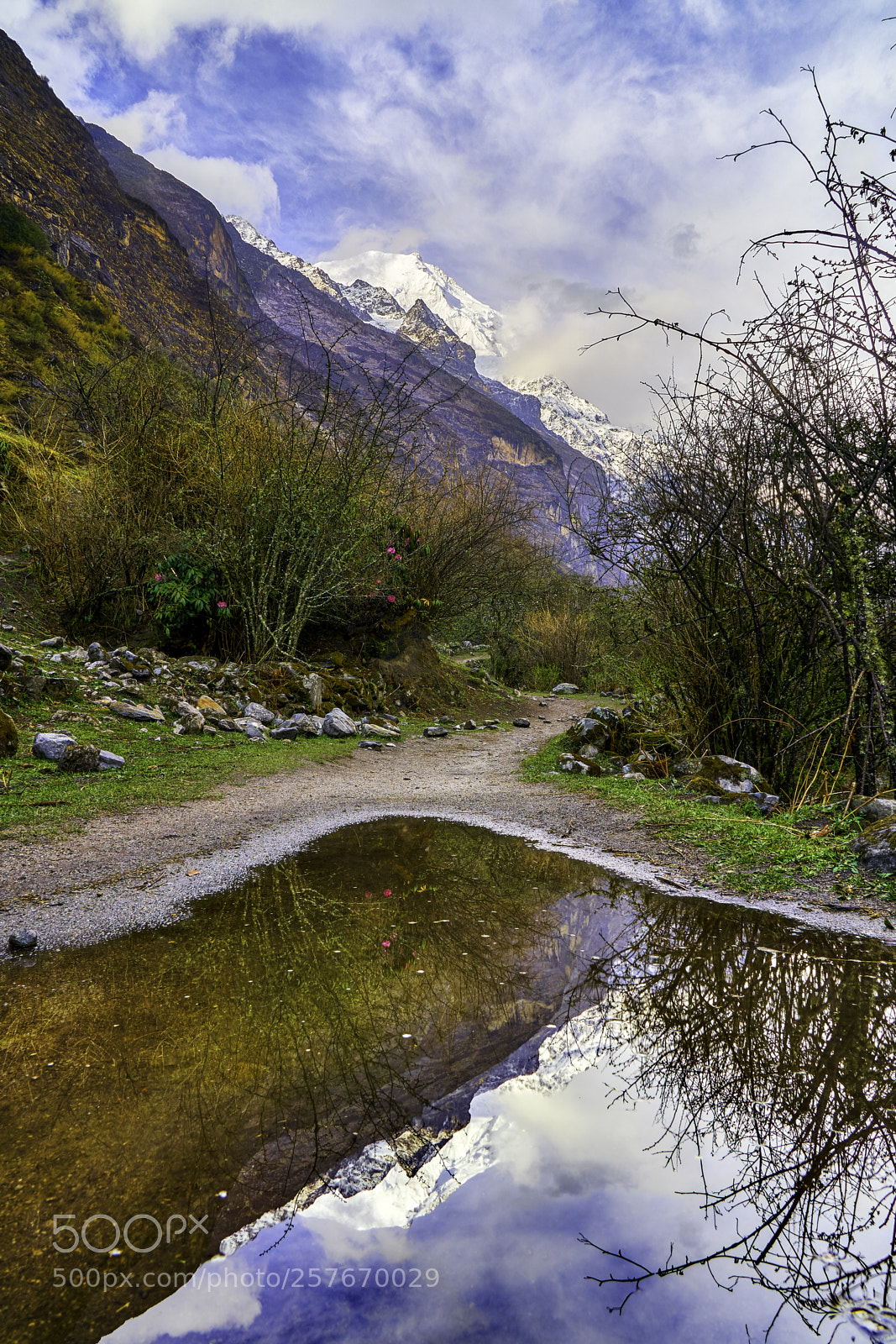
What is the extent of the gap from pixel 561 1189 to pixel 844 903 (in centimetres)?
221

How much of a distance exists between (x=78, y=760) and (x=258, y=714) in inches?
114

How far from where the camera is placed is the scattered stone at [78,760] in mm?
4906

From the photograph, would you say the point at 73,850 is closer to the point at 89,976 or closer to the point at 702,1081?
the point at 89,976

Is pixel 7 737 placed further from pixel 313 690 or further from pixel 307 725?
pixel 313 690

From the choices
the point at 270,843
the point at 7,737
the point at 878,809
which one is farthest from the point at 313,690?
the point at 878,809

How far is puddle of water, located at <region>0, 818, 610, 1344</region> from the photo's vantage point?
3.93 feet

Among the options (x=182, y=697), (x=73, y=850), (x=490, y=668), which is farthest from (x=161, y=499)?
(x=490, y=668)

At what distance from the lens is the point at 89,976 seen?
215 centimetres

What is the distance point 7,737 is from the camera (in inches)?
A: 193

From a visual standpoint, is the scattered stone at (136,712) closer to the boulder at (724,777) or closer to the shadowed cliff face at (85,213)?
the boulder at (724,777)

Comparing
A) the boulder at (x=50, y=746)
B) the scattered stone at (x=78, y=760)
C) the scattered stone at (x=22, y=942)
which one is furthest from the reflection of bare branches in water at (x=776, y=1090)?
the boulder at (x=50, y=746)

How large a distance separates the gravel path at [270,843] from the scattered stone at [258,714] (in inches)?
55.1

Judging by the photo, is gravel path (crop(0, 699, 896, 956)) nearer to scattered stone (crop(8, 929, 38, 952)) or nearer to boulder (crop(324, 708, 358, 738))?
scattered stone (crop(8, 929, 38, 952))

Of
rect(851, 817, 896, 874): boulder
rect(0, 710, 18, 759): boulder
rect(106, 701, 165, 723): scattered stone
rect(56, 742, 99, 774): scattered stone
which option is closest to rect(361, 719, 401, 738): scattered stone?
rect(106, 701, 165, 723): scattered stone
